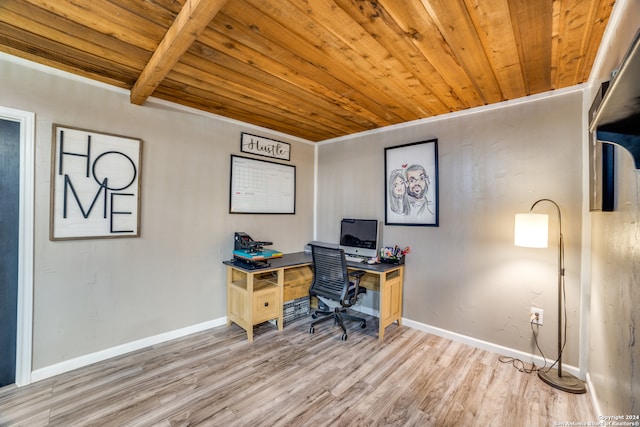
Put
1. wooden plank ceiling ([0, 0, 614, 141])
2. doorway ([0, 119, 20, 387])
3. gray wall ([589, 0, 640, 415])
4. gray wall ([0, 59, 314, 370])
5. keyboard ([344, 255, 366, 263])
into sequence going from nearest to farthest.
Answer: gray wall ([589, 0, 640, 415]) < wooden plank ceiling ([0, 0, 614, 141]) < doorway ([0, 119, 20, 387]) < gray wall ([0, 59, 314, 370]) < keyboard ([344, 255, 366, 263])

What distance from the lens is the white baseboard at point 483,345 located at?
2.32 meters

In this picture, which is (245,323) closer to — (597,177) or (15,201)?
(15,201)

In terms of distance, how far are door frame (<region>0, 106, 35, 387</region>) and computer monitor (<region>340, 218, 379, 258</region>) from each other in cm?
289

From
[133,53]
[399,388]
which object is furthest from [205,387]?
[133,53]

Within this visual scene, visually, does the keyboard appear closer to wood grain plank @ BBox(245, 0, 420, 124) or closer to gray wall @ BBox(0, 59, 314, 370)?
gray wall @ BBox(0, 59, 314, 370)

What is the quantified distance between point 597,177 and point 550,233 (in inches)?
33.7

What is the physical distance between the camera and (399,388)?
204 cm

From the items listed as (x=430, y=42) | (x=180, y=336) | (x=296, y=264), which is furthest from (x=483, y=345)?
(x=180, y=336)

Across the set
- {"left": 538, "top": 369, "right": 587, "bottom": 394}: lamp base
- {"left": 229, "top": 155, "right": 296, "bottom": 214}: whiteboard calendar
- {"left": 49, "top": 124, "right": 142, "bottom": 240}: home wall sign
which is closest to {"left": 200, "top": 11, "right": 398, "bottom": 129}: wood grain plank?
{"left": 229, "top": 155, "right": 296, "bottom": 214}: whiteboard calendar

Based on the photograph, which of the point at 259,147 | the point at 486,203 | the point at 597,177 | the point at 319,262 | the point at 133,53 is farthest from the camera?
the point at 259,147

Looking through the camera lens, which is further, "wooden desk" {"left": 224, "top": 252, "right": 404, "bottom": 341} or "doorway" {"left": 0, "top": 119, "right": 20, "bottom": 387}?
"wooden desk" {"left": 224, "top": 252, "right": 404, "bottom": 341}

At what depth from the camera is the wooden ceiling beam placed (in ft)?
4.35

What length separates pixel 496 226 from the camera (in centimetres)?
257

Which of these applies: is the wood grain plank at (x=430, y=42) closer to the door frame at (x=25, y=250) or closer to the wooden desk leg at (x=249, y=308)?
the wooden desk leg at (x=249, y=308)
